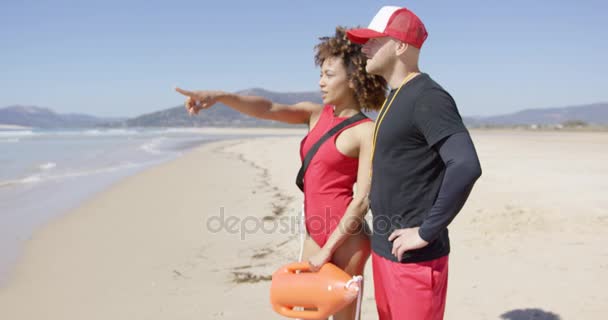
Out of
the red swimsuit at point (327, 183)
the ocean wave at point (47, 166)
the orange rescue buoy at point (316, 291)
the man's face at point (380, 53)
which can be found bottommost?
the ocean wave at point (47, 166)

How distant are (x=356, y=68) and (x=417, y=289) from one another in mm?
1064

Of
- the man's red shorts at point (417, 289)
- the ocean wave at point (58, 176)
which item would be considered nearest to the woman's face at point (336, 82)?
the man's red shorts at point (417, 289)

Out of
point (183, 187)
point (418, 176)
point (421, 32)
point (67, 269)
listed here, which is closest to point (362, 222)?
point (418, 176)

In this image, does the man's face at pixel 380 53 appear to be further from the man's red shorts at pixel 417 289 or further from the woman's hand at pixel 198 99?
the woman's hand at pixel 198 99

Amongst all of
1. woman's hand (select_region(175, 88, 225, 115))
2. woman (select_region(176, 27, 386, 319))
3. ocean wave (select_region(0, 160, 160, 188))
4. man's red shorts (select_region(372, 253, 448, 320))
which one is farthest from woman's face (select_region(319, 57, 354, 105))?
ocean wave (select_region(0, 160, 160, 188))

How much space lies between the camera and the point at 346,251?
7.53ft

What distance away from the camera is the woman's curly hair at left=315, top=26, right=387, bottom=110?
2254mm

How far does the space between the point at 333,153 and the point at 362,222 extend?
355 millimetres

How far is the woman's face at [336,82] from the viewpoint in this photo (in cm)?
229

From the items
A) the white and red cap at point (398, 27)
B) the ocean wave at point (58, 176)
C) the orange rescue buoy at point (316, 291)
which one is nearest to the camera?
the white and red cap at point (398, 27)

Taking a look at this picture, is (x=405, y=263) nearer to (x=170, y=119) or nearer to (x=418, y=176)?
(x=418, y=176)

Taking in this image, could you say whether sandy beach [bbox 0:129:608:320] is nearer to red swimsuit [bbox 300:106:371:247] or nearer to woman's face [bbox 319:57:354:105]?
red swimsuit [bbox 300:106:371:247]

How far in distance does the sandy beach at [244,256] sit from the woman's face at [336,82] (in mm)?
2033

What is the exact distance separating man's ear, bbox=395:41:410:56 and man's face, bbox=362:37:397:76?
1 centimetres
